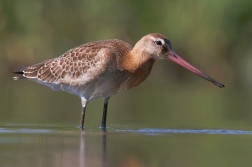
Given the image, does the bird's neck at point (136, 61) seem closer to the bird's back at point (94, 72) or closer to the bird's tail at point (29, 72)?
the bird's back at point (94, 72)

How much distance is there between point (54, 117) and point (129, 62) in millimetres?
2054

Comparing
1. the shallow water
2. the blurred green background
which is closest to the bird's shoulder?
the shallow water

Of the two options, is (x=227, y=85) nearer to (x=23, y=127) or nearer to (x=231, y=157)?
(x=23, y=127)

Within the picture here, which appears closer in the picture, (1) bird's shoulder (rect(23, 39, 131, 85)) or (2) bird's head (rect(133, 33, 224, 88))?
(2) bird's head (rect(133, 33, 224, 88))

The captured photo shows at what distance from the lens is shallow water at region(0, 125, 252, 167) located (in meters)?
8.55

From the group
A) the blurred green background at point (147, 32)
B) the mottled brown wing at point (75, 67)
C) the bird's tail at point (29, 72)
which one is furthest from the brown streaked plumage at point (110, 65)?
the blurred green background at point (147, 32)

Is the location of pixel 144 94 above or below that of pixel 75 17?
below

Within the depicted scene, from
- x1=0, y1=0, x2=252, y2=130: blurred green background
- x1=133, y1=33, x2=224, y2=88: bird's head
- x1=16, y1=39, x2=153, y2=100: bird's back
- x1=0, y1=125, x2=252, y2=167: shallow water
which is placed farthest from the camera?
x1=0, y1=0, x2=252, y2=130: blurred green background

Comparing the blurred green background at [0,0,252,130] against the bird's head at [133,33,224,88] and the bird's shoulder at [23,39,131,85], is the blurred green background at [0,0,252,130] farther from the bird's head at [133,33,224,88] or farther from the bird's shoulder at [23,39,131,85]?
the bird's head at [133,33,224,88]

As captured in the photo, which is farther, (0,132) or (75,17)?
(75,17)

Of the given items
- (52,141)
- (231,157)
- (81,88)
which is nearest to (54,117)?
(81,88)

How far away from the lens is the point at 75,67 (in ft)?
40.2

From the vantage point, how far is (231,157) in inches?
352

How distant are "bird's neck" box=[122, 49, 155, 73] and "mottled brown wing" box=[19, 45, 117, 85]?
24 cm
